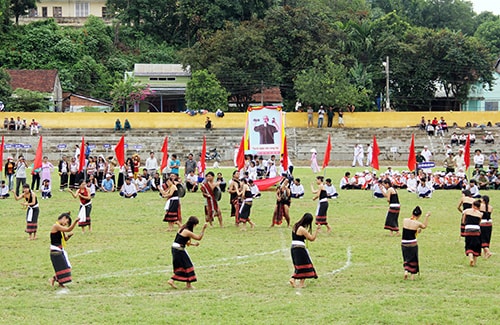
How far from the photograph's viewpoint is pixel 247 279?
16.1 metres

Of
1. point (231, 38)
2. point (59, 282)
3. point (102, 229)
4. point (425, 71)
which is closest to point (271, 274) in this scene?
point (59, 282)

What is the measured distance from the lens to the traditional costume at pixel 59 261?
15.2m

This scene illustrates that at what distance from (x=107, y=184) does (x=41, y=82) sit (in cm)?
3278

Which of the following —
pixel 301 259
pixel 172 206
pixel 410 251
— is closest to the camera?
pixel 301 259

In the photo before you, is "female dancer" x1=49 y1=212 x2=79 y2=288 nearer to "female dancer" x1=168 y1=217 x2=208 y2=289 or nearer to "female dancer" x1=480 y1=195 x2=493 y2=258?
"female dancer" x1=168 y1=217 x2=208 y2=289

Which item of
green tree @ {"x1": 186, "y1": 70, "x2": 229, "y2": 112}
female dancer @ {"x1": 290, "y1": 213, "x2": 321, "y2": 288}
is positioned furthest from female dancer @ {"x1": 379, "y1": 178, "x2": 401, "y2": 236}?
green tree @ {"x1": 186, "y1": 70, "x2": 229, "y2": 112}

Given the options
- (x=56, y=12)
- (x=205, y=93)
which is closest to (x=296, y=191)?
(x=205, y=93)

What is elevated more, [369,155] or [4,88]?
[4,88]

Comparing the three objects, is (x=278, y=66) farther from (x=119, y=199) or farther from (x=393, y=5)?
(x=393, y=5)

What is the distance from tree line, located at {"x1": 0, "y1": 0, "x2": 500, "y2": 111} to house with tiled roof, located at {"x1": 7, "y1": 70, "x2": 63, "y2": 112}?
3.92 m

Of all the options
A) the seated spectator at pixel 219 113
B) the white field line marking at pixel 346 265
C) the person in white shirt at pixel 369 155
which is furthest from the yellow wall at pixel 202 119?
the white field line marking at pixel 346 265

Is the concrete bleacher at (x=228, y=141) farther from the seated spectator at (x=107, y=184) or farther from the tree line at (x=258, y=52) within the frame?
the seated spectator at (x=107, y=184)

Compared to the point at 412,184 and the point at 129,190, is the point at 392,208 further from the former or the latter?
the point at 129,190

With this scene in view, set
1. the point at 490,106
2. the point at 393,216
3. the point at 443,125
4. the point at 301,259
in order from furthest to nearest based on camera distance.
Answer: the point at 490,106
the point at 443,125
the point at 393,216
the point at 301,259
